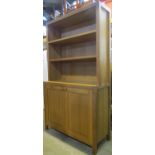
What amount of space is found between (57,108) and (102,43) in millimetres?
1258

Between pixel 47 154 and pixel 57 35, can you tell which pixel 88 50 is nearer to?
pixel 57 35

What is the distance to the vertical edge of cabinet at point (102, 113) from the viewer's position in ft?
6.87

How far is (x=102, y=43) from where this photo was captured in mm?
2137

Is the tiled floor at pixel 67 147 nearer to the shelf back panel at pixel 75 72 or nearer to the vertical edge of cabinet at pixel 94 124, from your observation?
the vertical edge of cabinet at pixel 94 124

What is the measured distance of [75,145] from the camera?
227cm

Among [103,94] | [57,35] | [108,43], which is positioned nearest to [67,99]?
[103,94]

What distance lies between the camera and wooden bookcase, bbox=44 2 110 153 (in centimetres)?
207

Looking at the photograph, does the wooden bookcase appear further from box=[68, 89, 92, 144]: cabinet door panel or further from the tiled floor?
the tiled floor

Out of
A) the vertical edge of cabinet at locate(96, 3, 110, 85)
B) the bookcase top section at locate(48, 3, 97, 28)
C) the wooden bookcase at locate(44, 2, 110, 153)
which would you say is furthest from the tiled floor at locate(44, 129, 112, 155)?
the bookcase top section at locate(48, 3, 97, 28)

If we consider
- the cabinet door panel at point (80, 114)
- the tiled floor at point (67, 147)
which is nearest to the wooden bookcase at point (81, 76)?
the cabinet door panel at point (80, 114)

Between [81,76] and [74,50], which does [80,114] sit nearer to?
[81,76]
